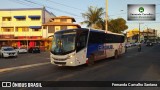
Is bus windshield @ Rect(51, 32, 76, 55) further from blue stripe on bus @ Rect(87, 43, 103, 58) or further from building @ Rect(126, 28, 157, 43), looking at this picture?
building @ Rect(126, 28, 157, 43)

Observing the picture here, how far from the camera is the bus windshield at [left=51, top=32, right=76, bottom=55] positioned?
1800cm

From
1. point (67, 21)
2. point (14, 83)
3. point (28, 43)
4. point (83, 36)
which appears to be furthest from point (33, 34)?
point (14, 83)

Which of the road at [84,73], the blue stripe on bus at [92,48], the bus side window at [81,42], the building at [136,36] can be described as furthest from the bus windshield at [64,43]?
the building at [136,36]

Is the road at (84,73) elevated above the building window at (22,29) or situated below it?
below

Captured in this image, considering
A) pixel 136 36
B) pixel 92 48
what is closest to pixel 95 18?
pixel 92 48

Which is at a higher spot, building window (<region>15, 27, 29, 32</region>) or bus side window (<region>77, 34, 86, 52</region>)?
building window (<region>15, 27, 29, 32</region>)

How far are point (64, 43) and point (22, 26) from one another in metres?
53.7

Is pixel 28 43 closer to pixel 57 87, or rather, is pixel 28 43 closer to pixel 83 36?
pixel 83 36

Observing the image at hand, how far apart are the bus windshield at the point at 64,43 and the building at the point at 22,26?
47.8 m

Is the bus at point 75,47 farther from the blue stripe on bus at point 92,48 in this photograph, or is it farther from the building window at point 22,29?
the building window at point 22,29

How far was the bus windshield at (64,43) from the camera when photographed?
1800 cm

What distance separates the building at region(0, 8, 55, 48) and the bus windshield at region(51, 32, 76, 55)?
157 feet

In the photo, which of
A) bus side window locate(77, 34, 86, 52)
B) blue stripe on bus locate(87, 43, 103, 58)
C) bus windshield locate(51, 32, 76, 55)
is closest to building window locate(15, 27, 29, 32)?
blue stripe on bus locate(87, 43, 103, 58)

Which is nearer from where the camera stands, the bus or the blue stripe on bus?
the bus
